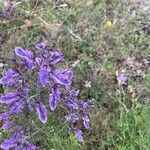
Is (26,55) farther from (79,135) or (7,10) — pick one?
(7,10)

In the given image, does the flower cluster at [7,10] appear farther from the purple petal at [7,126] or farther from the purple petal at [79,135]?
the purple petal at [79,135]

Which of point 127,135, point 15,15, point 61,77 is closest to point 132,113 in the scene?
point 127,135

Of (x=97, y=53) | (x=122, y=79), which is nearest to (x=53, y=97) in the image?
(x=122, y=79)

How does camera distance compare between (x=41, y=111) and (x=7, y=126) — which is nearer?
(x=41, y=111)

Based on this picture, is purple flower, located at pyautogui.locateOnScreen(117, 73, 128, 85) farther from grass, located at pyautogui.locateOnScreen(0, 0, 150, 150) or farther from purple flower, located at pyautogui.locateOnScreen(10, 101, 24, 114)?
purple flower, located at pyautogui.locateOnScreen(10, 101, 24, 114)

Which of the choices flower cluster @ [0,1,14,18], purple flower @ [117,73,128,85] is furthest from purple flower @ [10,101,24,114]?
flower cluster @ [0,1,14,18]

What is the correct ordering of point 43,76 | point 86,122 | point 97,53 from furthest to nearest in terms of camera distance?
point 97,53, point 86,122, point 43,76

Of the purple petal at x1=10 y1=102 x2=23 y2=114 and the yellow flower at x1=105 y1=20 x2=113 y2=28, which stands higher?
the purple petal at x1=10 y1=102 x2=23 y2=114
